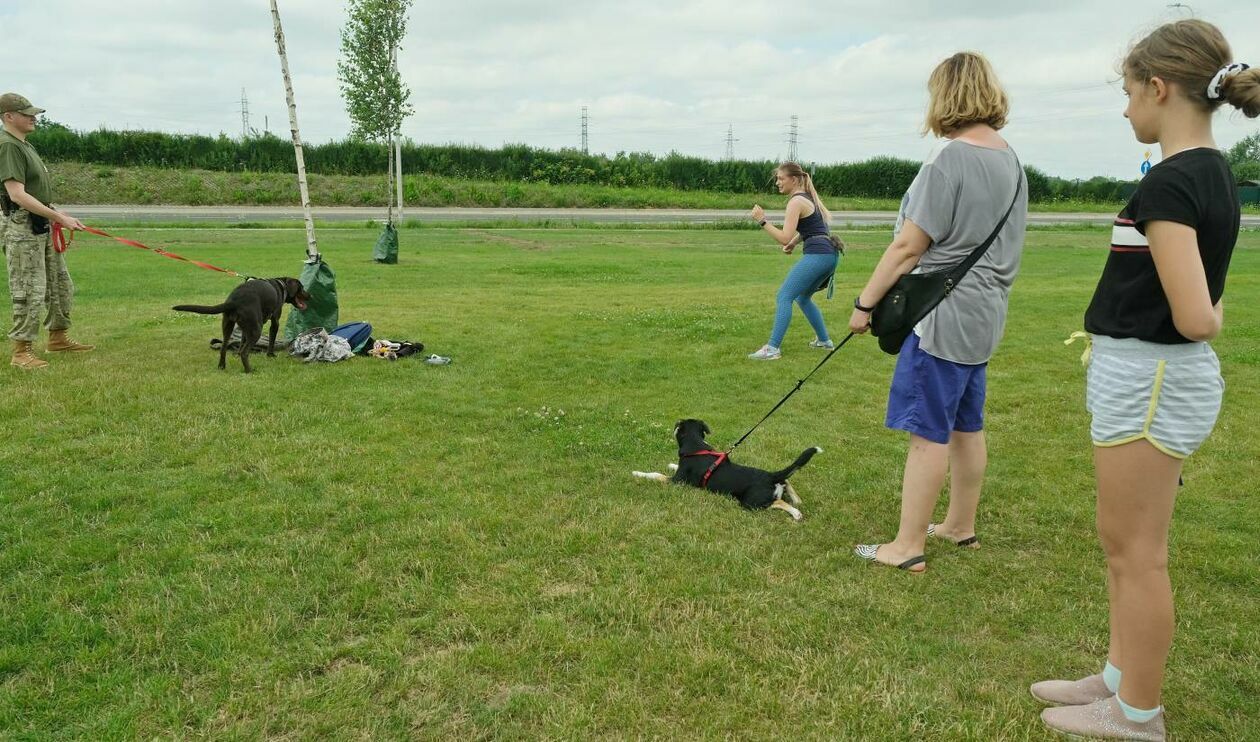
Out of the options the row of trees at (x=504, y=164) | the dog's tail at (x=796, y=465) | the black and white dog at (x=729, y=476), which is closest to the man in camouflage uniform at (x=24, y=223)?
the black and white dog at (x=729, y=476)

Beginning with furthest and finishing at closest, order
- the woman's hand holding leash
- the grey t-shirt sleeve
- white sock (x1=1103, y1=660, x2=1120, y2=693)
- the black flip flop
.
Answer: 1. the black flip flop
2. the woman's hand holding leash
3. the grey t-shirt sleeve
4. white sock (x1=1103, y1=660, x2=1120, y2=693)

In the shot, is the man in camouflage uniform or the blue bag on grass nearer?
the man in camouflage uniform

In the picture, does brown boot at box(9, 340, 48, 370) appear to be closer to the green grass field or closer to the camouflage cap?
the green grass field

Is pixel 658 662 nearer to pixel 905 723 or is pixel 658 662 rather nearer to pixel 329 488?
pixel 905 723

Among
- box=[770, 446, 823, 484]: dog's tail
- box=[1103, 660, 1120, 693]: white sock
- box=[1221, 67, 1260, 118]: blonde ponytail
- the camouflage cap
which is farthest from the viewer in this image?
the camouflage cap

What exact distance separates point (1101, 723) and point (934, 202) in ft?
6.34

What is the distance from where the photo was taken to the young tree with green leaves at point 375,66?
24.8 m

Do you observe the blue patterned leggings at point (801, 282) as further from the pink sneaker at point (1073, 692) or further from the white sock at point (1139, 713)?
the white sock at point (1139, 713)

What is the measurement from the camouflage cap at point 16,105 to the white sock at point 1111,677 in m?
8.22

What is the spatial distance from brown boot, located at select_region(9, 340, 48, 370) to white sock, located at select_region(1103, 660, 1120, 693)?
7.86 meters

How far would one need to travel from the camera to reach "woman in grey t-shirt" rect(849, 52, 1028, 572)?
3199 mm

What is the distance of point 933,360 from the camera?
11.1 feet

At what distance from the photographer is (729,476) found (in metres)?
4.44

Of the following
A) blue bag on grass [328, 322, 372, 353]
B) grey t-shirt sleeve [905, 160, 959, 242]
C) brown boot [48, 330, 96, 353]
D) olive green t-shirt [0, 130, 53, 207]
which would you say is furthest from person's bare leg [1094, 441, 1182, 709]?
brown boot [48, 330, 96, 353]
